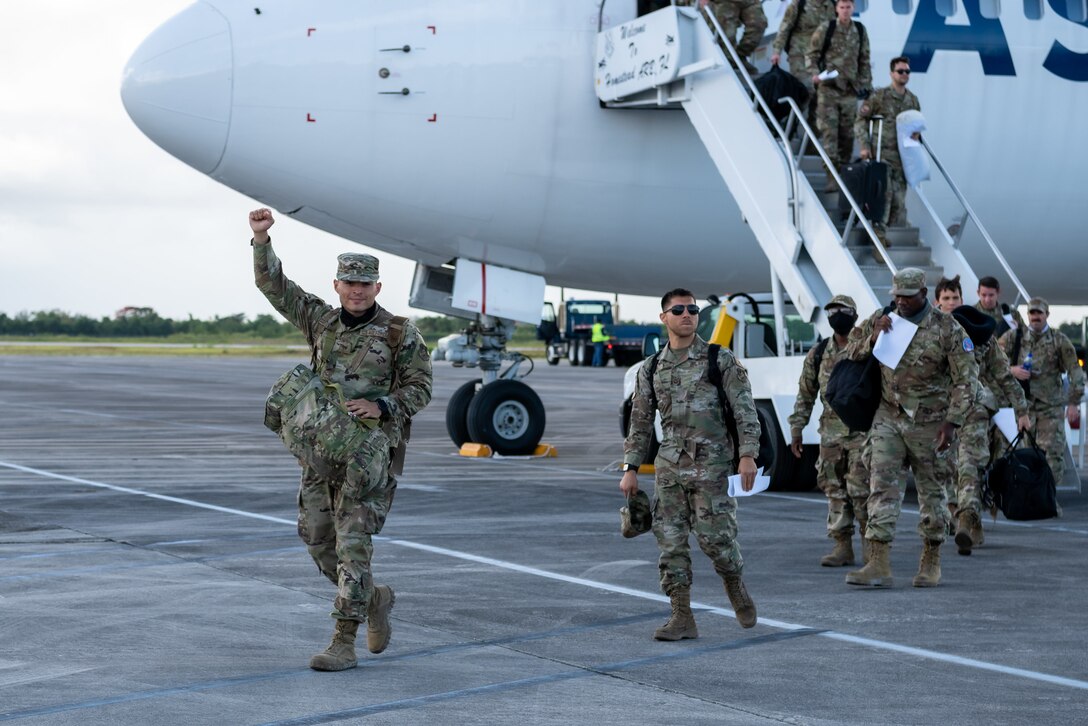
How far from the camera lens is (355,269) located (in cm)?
724

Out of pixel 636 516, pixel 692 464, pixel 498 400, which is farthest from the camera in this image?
pixel 498 400

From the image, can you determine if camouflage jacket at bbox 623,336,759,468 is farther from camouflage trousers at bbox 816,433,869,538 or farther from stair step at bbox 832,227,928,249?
stair step at bbox 832,227,928,249

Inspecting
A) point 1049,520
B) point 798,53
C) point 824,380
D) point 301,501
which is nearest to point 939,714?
point 301,501

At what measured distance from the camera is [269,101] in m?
15.3

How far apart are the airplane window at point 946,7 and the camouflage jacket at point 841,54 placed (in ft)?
7.47

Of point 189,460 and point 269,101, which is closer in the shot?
point 269,101

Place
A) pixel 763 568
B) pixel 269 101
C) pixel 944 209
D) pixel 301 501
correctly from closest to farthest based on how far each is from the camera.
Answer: pixel 301 501 → pixel 763 568 → pixel 269 101 → pixel 944 209

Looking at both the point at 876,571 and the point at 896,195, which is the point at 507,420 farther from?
the point at 876,571

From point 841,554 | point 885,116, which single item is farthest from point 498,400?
point 841,554

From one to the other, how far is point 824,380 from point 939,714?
179 inches

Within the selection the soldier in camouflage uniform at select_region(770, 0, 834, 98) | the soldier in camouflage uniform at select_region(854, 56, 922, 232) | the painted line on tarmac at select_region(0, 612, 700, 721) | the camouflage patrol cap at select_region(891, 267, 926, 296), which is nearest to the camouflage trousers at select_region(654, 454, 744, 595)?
the painted line on tarmac at select_region(0, 612, 700, 721)

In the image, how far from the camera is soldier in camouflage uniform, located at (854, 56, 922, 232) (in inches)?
586

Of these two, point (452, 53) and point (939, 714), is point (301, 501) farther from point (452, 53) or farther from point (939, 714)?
point (452, 53)

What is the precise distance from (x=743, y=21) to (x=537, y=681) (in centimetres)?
1058
